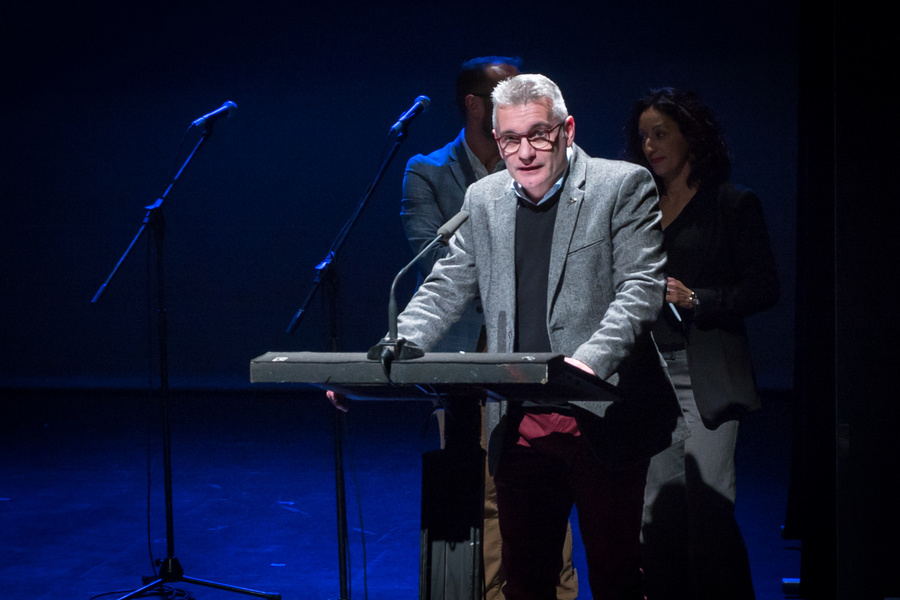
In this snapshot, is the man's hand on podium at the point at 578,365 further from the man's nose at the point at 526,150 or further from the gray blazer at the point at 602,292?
the man's nose at the point at 526,150

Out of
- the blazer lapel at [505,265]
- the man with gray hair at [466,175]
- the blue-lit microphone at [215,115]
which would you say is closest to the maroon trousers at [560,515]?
the blazer lapel at [505,265]

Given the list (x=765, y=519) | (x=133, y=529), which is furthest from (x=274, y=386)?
(x=765, y=519)

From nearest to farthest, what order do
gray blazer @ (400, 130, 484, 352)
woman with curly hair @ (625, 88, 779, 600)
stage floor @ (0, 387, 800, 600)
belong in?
1. woman with curly hair @ (625, 88, 779, 600)
2. gray blazer @ (400, 130, 484, 352)
3. stage floor @ (0, 387, 800, 600)

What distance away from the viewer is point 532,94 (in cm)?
186

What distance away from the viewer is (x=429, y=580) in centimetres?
167

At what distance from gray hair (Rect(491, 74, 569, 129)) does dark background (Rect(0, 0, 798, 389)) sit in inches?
251

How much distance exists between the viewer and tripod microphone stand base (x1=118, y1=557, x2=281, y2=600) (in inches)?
124

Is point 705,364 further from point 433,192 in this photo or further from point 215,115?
point 215,115

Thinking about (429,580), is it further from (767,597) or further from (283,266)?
(283,266)

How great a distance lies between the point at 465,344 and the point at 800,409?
127 cm

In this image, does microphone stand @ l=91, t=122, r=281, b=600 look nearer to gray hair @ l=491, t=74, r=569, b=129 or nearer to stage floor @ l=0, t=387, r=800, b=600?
stage floor @ l=0, t=387, r=800, b=600

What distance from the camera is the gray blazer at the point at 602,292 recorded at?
186 centimetres

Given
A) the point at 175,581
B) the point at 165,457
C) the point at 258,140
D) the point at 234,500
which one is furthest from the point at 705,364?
the point at 258,140

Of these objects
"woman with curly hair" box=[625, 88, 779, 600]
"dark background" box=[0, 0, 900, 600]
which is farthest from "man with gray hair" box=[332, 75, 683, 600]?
"dark background" box=[0, 0, 900, 600]
